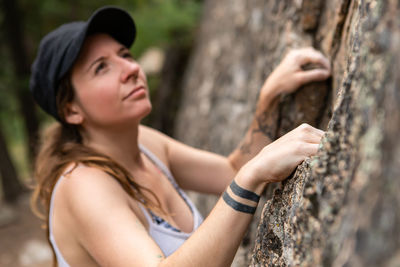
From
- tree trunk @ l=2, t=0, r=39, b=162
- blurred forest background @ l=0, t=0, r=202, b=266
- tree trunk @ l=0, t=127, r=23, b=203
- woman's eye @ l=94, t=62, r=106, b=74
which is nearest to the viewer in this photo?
woman's eye @ l=94, t=62, r=106, b=74

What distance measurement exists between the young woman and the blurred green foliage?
399cm

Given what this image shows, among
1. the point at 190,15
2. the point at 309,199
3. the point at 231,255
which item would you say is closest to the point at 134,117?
the point at 231,255

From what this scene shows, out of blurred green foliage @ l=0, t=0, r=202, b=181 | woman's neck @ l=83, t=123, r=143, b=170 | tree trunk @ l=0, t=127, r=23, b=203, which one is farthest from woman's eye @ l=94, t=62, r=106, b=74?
tree trunk @ l=0, t=127, r=23, b=203

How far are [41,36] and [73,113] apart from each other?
285 inches

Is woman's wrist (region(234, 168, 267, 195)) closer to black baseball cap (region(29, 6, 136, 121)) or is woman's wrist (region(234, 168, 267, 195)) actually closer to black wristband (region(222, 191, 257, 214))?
black wristband (region(222, 191, 257, 214))

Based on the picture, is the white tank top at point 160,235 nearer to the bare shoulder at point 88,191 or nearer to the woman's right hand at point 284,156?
the bare shoulder at point 88,191

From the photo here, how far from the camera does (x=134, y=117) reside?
2.24 metres

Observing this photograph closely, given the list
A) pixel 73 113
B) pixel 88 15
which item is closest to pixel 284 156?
pixel 73 113

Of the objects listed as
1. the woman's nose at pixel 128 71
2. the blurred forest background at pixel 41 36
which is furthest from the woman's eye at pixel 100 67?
the blurred forest background at pixel 41 36

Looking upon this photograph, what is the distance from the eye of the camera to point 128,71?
2.26 meters

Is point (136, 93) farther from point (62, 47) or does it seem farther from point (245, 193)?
point (245, 193)

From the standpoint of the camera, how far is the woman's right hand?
1.42 meters

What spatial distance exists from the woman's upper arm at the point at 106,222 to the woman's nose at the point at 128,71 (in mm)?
606

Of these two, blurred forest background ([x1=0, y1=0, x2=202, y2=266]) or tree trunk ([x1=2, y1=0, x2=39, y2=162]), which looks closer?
blurred forest background ([x1=0, y1=0, x2=202, y2=266])
